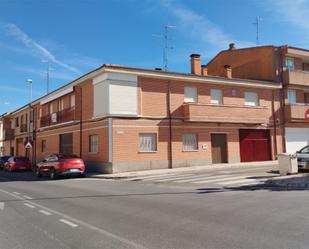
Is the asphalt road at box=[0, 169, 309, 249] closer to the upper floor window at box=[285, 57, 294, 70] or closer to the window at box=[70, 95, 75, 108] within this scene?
the window at box=[70, 95, 75, 108]

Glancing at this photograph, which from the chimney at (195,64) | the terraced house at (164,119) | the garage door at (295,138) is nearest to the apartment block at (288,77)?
the garage door at (295,138)

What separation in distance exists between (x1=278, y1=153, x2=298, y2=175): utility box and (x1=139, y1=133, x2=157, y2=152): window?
30.6ft

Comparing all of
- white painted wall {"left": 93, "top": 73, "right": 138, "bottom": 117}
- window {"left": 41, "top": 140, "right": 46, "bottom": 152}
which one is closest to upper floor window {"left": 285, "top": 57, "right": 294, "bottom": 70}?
white painted wall {"left": 93, "top": 73, "right": 138, "bottom": 117}

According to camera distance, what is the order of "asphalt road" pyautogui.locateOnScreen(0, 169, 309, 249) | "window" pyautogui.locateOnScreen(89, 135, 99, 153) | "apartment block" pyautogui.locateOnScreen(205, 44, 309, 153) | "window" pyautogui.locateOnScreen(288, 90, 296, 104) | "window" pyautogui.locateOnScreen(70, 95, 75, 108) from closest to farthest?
1. "asphalt road" pyautogui.locateOnScreen(0, 169, 309, 249)
2. "window" pyautogui.locateOnScreen(89, 135, 99, 153)
3. "window" pyautogui.locateOnScreen(70, 95, 75, 108)
4. "apartment block" pyautogui.locateOnScreen(205, 44, 309, 153)
5. "window" pyautogui.locateOnScreen(288, 90, 296, 104)

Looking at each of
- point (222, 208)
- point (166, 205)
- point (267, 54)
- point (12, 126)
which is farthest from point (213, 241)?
point (12, 126)

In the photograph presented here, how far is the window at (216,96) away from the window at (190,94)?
4.80ft

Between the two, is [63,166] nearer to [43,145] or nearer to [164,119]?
[164,119]

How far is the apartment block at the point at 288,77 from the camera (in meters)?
30.2

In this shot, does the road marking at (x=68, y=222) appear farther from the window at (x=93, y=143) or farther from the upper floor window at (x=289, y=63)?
the upper floor window at (x=289, y=63)

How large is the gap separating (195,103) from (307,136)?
1270cm

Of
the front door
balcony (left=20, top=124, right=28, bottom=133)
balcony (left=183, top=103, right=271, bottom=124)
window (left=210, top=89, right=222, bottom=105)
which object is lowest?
the front door

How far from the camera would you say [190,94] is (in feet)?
85.8

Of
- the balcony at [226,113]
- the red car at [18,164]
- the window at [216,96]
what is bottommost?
the red car at [18,164]

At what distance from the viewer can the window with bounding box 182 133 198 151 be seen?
83.4 ft
